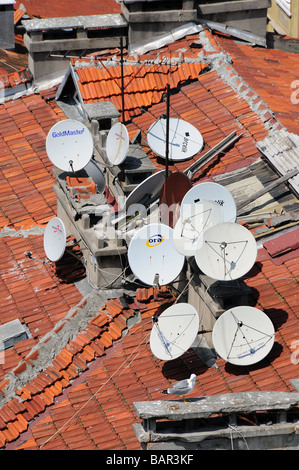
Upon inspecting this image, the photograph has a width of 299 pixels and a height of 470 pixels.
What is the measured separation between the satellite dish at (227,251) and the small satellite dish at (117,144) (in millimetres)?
6646

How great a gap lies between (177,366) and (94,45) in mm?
17820

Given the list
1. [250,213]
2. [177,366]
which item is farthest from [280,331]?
[250,213]

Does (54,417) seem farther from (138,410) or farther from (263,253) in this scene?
(263,253)

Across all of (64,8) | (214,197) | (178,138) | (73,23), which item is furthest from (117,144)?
(64,8)

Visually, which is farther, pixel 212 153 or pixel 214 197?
pixel 212 153

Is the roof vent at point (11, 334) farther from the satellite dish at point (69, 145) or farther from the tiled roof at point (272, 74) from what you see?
the tiled roof at point (272, 74)

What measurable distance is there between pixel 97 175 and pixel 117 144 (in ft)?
6.14

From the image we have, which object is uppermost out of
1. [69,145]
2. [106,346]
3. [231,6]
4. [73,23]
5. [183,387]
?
[231,6]

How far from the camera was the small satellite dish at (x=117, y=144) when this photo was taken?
3422 cm

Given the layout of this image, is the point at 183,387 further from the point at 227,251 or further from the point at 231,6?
the point at 231,6

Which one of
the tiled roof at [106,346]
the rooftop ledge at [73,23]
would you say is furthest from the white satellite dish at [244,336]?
the rooftop ledge at [73,23]

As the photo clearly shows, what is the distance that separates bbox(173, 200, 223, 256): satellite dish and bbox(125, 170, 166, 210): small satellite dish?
3838 mm

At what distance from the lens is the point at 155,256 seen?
99.5 ft

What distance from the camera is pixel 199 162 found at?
36812mm
